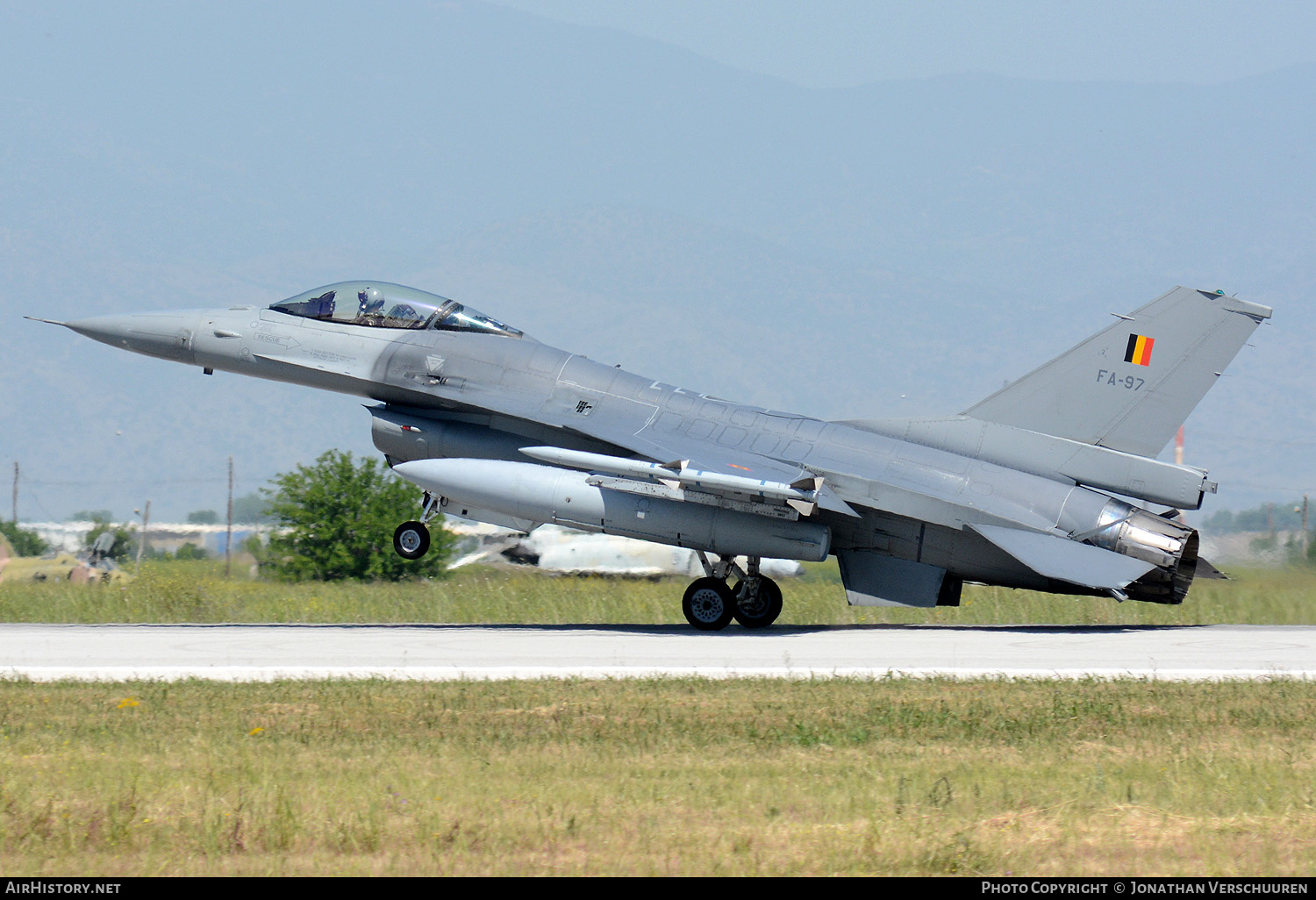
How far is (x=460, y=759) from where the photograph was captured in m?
8.88

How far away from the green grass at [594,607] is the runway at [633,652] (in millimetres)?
2370

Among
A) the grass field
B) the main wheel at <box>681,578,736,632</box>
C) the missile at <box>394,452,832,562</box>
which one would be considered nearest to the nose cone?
the missile at <box>394,452,832,562</box>

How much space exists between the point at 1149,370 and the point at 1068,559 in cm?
271

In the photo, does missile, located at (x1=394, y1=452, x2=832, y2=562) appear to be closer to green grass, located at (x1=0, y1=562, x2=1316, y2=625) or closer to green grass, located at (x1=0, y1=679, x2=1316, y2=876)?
green grass, located at (x1=0, y1=562, x2=1316, y2=625)

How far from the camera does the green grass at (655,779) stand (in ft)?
22.5

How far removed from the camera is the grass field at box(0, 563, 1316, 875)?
686cm

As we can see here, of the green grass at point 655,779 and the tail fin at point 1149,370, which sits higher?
the tail fin at point 1149,370

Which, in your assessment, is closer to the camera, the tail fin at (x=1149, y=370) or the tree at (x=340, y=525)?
the tail fin at (x=1149, y=370)

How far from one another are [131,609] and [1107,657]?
1402 cm

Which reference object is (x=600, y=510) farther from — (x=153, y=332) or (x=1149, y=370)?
(x=1149, y=370)

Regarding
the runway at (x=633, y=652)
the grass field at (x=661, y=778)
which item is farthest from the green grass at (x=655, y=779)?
the runway at (x=633, y=652)

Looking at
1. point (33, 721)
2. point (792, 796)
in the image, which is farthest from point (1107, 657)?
point (33, 721)

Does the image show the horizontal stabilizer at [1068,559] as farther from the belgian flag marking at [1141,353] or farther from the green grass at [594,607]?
the green grass at [594,607]
